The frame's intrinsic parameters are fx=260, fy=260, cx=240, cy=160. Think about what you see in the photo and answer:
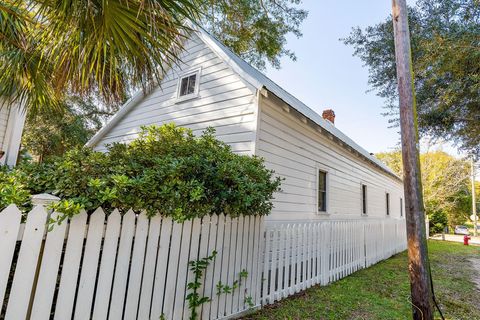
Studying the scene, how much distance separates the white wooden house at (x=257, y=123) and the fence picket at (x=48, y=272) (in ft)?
13.2

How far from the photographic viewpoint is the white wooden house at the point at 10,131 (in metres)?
6.52

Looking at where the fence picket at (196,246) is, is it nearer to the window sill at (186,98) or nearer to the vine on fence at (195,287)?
the vine on fence at (195,287)

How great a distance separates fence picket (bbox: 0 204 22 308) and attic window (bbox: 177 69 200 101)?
6039mm

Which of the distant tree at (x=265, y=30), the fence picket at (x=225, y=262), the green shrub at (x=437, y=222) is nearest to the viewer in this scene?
the fence picket at (x=225, y=262)

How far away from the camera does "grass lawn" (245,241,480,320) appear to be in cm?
411

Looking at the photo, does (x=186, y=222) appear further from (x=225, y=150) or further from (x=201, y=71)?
(x=201, y=71)

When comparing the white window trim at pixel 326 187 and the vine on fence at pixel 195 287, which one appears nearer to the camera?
the vine on fence at pixel 195 287

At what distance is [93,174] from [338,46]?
953 cm

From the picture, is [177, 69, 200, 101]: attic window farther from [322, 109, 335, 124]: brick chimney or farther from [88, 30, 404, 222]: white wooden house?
[322, 109, 335, 124]: brick chimney

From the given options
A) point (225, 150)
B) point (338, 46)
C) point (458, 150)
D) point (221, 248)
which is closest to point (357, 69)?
point (338, 46)

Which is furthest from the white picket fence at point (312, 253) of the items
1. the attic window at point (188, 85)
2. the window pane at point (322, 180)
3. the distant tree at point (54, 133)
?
the distant tree at point (54, 133)

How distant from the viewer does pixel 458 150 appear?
958cm

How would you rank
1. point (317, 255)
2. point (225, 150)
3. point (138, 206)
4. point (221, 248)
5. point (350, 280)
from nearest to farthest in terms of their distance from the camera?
point (138, 206)
point (221, 248)
point (225, 150)
point (317, 255)
point (350, 280)

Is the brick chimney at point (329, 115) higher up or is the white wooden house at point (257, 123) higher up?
the brick chimney at point (329, 115)
